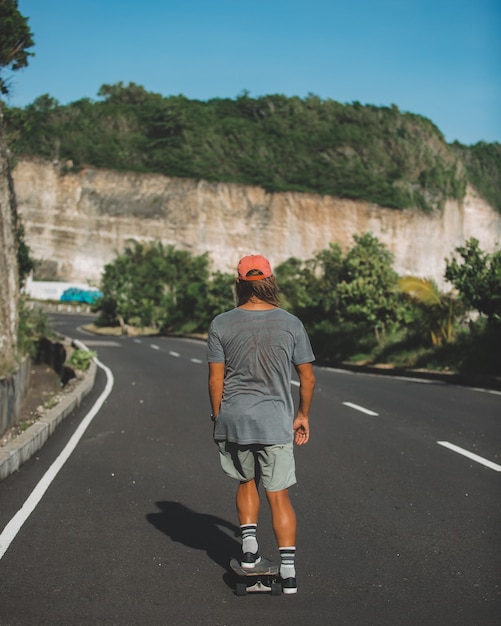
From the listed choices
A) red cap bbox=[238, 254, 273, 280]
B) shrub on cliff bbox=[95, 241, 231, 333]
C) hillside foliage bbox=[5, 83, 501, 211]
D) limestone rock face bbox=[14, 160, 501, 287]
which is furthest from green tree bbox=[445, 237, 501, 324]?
hillside foliage bbox=[5, 83, 501, 211]

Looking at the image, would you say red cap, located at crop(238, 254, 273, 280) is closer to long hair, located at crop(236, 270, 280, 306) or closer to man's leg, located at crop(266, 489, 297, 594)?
long hair, located at crop(236, 270, 280, 306)

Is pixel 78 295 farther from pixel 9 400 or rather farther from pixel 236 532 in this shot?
pixel 236 532

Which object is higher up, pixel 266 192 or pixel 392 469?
pixel 266 192

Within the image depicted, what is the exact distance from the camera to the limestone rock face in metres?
96.6

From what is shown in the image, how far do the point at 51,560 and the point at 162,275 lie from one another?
69.2m

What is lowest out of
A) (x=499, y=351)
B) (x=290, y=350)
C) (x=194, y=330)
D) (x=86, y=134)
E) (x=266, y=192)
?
(x=194, y=330)

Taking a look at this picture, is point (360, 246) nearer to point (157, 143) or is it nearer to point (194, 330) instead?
point (194, 330)

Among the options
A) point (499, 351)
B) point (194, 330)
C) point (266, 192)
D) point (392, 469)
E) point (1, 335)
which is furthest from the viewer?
point (266, 192)

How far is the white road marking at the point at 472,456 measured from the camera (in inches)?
334

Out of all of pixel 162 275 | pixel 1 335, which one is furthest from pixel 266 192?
pixel 1 335

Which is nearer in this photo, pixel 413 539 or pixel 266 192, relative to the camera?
pixel 413 539

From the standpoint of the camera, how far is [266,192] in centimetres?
9800

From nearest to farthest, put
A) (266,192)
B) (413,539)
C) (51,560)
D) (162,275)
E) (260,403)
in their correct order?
(260,403)
(51,560)
(413,539)
(162,275)
(266,192)

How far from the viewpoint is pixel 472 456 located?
9.12m
